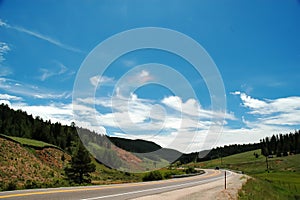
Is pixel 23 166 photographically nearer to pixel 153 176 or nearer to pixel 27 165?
pixel 27 165

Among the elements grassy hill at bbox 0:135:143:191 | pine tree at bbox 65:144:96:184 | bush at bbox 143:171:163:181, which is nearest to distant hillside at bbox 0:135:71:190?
grassy hill at bbox 0:135:143:191

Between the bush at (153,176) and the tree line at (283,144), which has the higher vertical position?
the tree line at (283,144)

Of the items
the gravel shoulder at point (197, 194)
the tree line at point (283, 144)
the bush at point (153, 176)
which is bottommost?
the gravel shoulder at point (197, 194)

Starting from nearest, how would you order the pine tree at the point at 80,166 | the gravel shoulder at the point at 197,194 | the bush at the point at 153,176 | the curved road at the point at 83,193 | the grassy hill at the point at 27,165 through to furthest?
the curved road at the point at 83,193 → the gravel shoulder at the point at 197,194 → the bush at the point at 153,176 → the grassy hill at the point at 27,165 → the pine tree at the point at 80,166

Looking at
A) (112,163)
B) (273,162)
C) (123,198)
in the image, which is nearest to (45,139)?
(112,163)

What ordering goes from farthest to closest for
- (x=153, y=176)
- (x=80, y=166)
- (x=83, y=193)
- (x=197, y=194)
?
(x=80, y=166) → (x=153, y=176) → (x=197, y=194) → (x=83, y=193)

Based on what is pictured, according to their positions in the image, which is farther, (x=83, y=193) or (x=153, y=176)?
(x=153, y=176)

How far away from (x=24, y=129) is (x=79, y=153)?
51.7 m

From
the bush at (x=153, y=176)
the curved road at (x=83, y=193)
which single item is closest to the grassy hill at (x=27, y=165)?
the bush at (x=153, y=176)

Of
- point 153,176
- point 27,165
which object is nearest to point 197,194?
point 153,176

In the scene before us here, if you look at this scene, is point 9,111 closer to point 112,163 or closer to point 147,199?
point 112,163

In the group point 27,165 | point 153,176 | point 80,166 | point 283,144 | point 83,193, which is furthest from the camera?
point 283,144

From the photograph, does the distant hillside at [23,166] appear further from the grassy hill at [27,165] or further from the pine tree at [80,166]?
the pine tree at [80,166]

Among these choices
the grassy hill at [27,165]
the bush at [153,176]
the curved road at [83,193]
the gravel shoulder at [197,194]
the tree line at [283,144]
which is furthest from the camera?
the tree line at [283,144]
